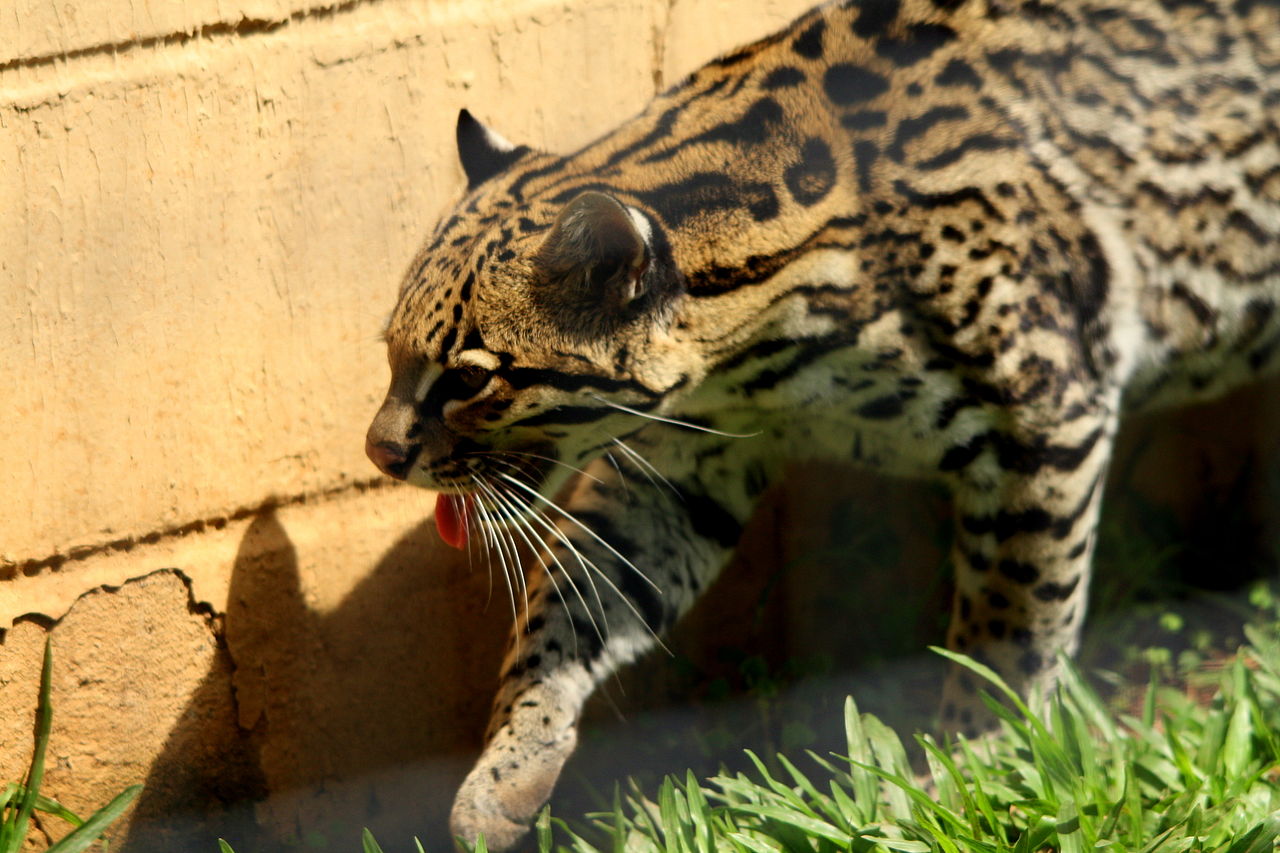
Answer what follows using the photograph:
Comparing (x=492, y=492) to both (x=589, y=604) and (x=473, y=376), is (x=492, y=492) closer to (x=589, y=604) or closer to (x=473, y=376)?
(x=473, y=376)

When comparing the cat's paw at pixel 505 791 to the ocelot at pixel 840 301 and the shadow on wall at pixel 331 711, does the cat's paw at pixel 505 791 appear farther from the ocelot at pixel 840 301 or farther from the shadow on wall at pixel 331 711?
the shadow on wall at pixel 331 711

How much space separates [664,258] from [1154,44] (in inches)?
53.7

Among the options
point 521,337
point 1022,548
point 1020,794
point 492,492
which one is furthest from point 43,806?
point 1022,548

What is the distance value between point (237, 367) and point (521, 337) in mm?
741

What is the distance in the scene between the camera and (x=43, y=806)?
2.71m

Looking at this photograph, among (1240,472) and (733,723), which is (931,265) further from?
(1240,472)

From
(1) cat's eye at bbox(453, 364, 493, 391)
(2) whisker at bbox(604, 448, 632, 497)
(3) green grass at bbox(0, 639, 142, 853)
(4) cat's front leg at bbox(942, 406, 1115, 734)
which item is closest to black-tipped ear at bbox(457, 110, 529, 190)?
(1) cat's eye at bbox(453, 364, 493, 391)

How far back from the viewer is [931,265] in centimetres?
274

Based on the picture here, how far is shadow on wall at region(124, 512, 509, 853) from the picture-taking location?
3018mm

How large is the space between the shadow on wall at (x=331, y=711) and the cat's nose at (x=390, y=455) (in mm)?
539

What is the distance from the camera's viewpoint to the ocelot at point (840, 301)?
8.60 feet

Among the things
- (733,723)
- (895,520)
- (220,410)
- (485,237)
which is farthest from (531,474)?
(895,520)

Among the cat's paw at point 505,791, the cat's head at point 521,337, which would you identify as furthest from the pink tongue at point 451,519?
the cat's paw at point 505,791

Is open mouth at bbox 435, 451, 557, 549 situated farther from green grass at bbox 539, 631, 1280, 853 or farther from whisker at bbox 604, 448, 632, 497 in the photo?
green grass at bbox 539, 631, 1280, 853
